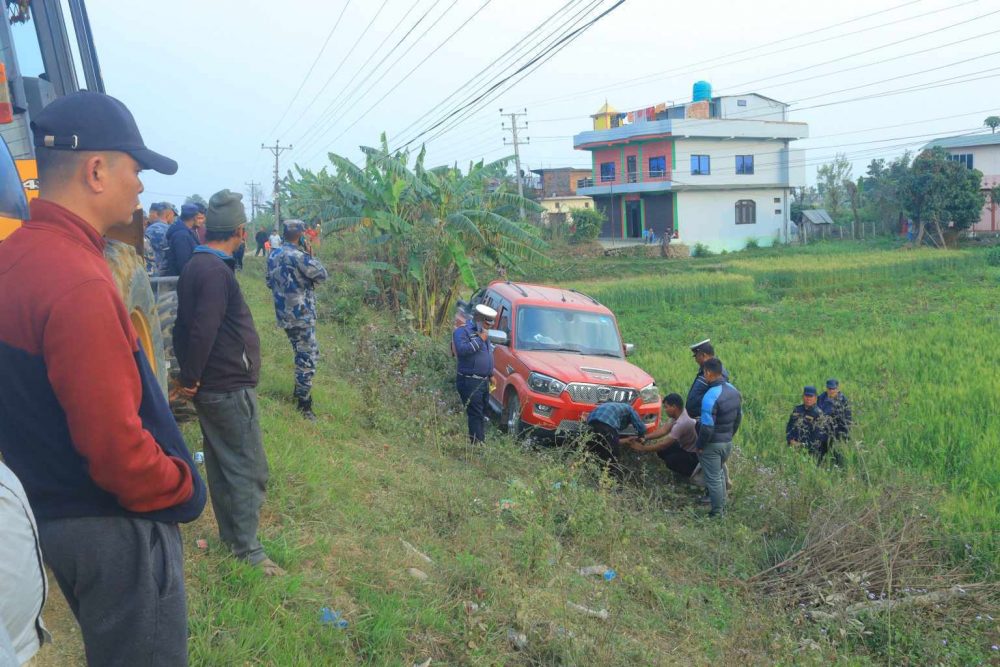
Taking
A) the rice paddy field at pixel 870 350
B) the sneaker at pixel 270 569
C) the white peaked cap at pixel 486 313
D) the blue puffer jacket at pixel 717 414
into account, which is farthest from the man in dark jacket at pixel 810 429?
the sneaker at pixel 270 569

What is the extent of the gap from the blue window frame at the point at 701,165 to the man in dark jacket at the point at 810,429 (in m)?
43.7

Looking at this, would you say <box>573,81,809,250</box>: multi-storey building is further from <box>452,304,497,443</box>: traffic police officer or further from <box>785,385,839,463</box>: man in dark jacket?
<box>452,304,497,443</box>: traffic police officer

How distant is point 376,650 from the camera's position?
158 inches

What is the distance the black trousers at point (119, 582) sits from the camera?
2.27 m

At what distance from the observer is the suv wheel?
9.62 meters

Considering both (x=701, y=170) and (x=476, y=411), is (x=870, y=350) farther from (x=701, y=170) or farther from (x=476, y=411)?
(x=701, y=170)

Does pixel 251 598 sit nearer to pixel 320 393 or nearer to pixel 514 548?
pixel 514 548

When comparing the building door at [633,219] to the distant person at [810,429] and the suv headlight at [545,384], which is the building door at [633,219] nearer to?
the distant person at [810,429]

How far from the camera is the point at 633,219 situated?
53688mm

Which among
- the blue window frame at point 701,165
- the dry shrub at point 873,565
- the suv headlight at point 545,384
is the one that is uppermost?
the blue window frame at point 701,165

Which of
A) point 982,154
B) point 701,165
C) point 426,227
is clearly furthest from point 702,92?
point 426,227

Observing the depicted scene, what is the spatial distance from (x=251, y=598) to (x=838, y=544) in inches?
191

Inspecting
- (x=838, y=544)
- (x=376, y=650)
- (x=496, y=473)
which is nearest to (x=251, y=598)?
(x=376, y=650)

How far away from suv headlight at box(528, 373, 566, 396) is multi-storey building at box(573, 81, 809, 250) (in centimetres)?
4126
